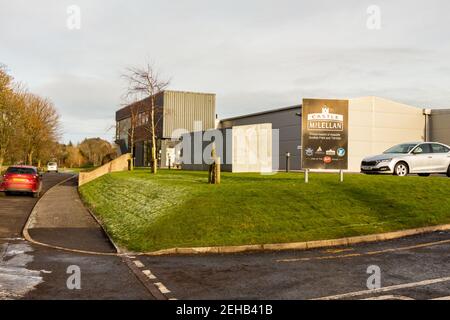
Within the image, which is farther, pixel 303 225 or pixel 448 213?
pixel 448 213

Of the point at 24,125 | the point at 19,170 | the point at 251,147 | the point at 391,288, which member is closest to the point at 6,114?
the point at 24,125

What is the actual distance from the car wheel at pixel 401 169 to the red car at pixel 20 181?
56.6 feet

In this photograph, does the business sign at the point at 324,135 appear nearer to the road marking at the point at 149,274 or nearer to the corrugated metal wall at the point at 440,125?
the road marking at the point at 149,274

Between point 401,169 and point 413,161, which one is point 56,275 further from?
point 413,161

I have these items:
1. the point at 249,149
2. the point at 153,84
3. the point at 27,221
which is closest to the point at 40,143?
the point at 153,84

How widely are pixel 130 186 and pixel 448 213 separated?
13.7 meters

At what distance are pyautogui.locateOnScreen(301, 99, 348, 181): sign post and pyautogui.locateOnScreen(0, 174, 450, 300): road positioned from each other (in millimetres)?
6195

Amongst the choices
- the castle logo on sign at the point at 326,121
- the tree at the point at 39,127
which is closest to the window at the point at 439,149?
the castle logo on sign at the point at 326,121

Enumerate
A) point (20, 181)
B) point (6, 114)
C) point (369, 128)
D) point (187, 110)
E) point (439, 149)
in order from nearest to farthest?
point (439, 149)
point (20, 181)
point (369, 128)
point (6, 114)
point (187, 110)

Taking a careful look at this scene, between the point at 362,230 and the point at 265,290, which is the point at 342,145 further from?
the point at 265,290

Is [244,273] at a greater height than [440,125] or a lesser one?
lesser

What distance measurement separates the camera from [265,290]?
673 centimetres

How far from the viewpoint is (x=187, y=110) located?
5306 cm

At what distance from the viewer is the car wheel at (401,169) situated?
19.3 m
